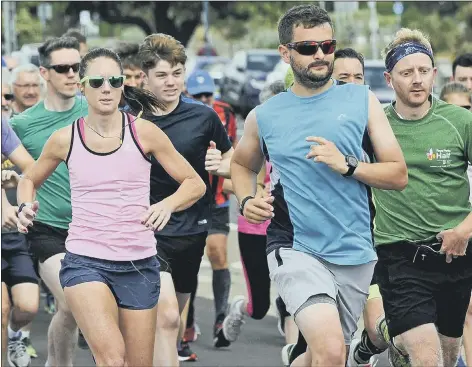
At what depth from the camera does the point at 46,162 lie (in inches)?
277

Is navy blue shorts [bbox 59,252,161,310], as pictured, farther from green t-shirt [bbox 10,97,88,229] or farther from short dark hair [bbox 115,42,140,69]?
short dark hair [bbox 115,42,140,69]

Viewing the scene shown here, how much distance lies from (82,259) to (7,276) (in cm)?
192

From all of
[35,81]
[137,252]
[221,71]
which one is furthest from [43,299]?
[221,71]

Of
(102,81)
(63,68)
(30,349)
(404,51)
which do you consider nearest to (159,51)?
(63,68)

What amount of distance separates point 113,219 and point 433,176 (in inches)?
66.4

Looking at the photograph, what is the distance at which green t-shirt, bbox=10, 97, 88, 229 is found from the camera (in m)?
8.38

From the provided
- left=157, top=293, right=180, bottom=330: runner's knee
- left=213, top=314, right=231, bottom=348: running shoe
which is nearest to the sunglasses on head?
left=157, top=293, right=180, bottom=330: runner's knee

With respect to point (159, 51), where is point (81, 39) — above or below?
below

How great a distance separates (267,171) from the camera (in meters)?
9.49

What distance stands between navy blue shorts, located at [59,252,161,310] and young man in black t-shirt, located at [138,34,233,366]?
863mm

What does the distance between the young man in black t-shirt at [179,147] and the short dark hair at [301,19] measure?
1261 mm

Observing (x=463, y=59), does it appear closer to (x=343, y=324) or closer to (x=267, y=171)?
(x=267, y=171)

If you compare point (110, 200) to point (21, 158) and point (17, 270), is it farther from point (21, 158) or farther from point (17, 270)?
point (17, 270)

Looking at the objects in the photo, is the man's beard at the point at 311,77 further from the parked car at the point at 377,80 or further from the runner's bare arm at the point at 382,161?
the parked car at the point at 377,80
